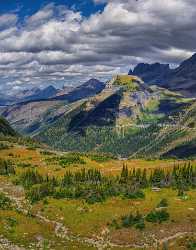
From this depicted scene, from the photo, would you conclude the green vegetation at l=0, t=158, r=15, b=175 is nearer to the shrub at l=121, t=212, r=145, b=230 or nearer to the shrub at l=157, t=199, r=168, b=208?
the shrub at l=157, t=199, r=168, b=208

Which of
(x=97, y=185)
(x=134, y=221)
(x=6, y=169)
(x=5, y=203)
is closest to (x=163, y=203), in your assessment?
(x=134, y=221)

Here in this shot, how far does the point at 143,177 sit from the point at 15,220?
243 ft

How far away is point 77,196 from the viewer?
136 m

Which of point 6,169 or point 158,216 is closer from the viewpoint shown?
point 158,216

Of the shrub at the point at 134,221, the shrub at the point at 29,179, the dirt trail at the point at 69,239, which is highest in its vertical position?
the shrub at the point at 29,179

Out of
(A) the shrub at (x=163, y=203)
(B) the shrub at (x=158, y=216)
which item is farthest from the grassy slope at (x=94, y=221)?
(B) the shrub at (x=158, y=216)

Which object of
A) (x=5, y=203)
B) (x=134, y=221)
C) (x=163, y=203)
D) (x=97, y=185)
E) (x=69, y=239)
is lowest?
(x=69, y=239)

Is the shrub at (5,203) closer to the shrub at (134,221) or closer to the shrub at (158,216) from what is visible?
the shrub at (134,221)

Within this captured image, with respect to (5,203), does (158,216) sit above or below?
below

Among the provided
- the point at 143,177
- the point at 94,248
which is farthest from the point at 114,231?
the point at 143,177

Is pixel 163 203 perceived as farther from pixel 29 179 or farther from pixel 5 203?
pixel 29 179

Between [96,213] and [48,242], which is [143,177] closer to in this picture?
[96,213]

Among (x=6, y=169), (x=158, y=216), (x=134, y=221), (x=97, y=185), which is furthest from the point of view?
(x=6, y=169)

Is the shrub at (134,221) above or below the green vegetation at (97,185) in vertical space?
below
